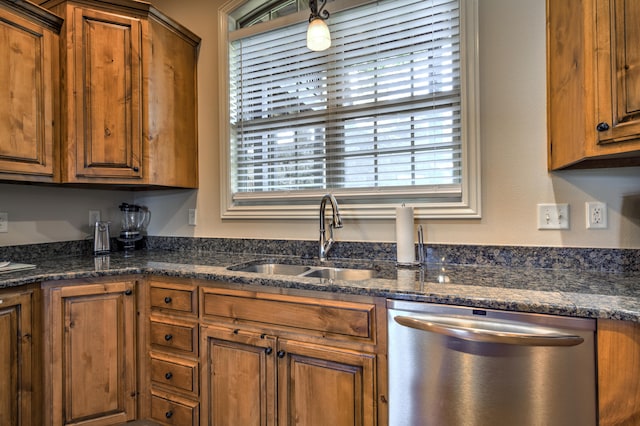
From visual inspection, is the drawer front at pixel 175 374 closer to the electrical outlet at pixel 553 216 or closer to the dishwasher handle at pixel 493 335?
the dishwasher handle at pixel 493 335

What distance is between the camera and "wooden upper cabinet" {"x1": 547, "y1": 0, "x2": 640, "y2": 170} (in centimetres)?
103

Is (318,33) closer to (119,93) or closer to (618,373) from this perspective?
(119,93)

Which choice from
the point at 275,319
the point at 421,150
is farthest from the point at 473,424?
the point at 421,150

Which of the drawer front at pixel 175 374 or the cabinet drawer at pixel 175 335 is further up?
the cabinet drawer at pixel 175 335

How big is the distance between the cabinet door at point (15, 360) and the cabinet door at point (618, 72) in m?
2.31

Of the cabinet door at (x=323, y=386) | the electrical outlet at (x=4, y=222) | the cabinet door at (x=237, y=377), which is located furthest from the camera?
the electrical outlet at (x=4, y=222)

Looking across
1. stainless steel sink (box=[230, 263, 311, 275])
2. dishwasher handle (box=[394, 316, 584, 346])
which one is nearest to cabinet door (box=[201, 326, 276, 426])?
stainless steel sink (box=[230, 263, 311, 275])

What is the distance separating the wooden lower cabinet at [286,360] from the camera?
1267 mm

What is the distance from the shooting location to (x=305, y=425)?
136cm

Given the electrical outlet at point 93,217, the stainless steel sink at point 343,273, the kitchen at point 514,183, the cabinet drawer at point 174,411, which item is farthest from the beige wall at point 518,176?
the cabinet drawer at point 174,411

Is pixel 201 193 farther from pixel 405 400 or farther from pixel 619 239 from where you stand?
pixel 619 239

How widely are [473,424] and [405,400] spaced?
8.4 inches

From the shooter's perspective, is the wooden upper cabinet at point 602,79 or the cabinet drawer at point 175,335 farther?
the cabinet drawer at point 175,335

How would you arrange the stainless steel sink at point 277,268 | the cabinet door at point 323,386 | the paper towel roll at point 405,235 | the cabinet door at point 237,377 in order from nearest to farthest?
the cabinet door at point 323,386
the cabinet door at point 237,377
the paper towel roll at point 405,235
the stainless steel sink at point 277,268
